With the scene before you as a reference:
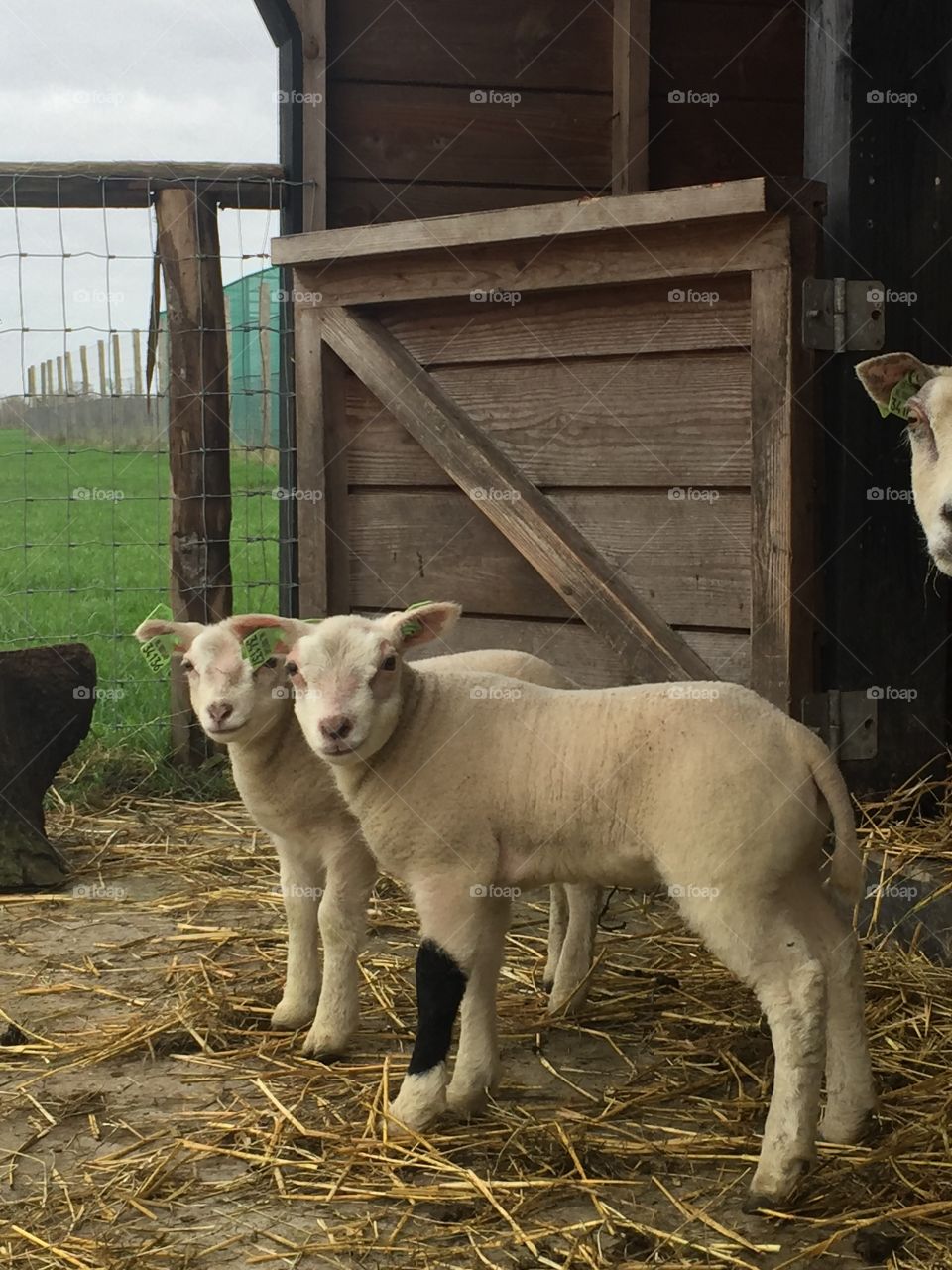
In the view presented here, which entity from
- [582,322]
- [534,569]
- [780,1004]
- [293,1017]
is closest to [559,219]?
[582,322]

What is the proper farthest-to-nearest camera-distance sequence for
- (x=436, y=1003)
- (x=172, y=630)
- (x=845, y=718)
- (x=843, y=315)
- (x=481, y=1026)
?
(x=845, y=718)
(x=843, y=315)
(x=172, y=630)
(x=481, y=1026)
(x=436, y=1003)

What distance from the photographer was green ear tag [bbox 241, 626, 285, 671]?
3883mm

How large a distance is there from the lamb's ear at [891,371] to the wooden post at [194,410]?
163 inches

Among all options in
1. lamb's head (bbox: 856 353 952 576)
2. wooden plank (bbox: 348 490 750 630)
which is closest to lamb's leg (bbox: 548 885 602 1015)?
wooden plank (bbox: 348 490 750 630)

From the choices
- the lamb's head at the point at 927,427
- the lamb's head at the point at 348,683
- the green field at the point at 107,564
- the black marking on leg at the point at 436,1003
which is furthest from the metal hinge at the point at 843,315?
the green field at the point at 107,564

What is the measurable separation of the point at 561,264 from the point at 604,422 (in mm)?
630

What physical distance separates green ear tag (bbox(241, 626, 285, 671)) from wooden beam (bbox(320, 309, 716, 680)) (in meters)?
1.83

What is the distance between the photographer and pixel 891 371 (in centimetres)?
358

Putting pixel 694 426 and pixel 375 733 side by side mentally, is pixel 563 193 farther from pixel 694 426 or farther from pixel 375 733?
pixel 375 733

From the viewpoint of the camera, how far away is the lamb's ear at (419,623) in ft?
12.0

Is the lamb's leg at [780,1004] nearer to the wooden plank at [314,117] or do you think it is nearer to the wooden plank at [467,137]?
the wooden plank at [314,117]

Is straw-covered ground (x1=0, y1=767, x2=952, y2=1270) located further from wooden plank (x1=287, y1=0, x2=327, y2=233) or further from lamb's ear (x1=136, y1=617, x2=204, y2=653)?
wooden plank (x1=287, y1=0, x2=327, y2=233)

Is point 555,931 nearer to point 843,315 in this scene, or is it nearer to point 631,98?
point 843,315

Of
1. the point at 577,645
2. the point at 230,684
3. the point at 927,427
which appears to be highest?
the point at 927,427
